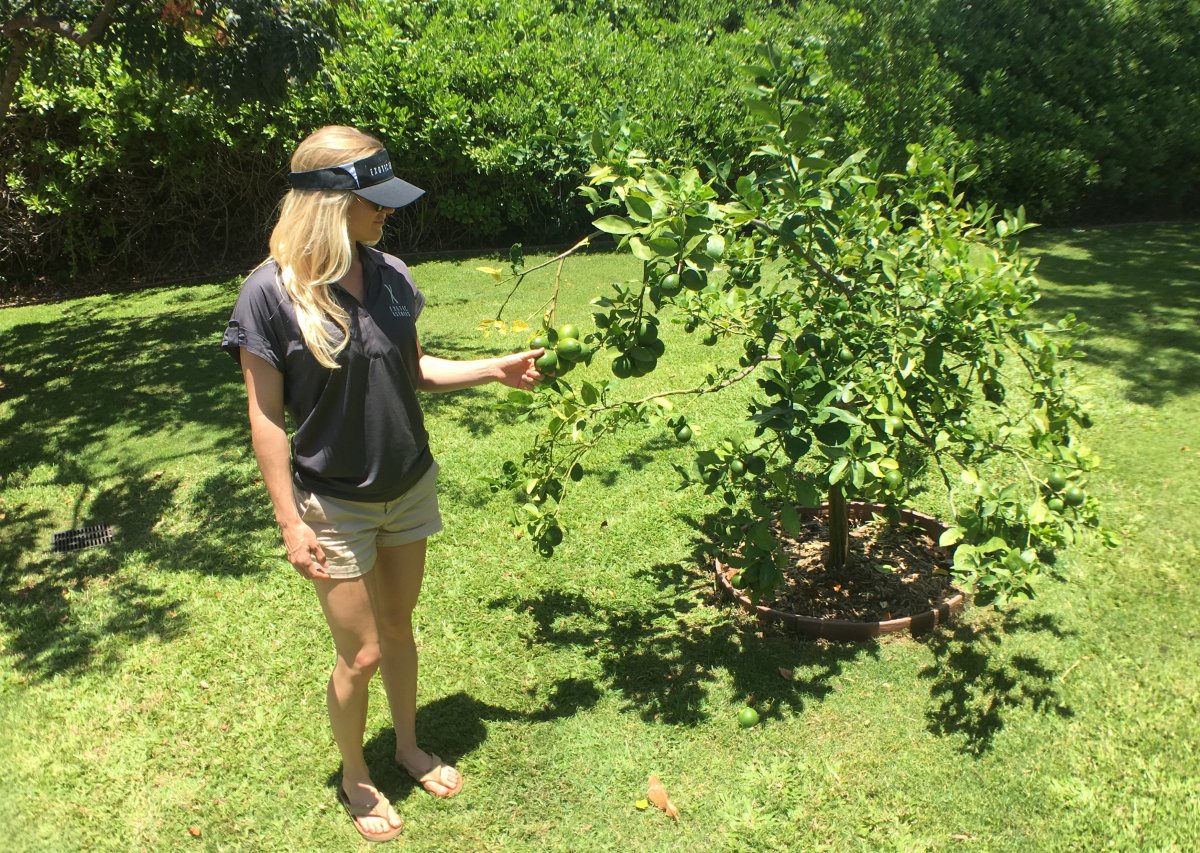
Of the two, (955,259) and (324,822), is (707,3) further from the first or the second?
(324,822)

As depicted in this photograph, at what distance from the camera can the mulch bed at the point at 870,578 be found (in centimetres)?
418

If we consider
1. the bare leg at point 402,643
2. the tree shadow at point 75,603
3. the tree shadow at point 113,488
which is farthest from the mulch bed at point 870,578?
the tree shadow at point 75,603

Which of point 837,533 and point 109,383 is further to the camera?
point 109,383

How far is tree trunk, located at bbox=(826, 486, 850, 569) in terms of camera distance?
166 inches

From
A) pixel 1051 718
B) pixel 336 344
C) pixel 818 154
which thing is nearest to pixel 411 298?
pixel 336 344

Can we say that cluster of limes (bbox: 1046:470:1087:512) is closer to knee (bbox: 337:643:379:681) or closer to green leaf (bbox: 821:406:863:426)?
green leaf (bbox: 821:406:863:426)

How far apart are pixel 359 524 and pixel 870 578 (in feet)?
8.30

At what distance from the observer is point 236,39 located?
6.72 meters

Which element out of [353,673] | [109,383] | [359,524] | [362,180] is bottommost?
[109,383]

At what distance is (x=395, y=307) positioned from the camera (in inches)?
110

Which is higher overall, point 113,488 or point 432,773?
point 113,488

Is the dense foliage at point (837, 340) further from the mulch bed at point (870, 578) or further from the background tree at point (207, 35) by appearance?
the background tree at point (207, 35)

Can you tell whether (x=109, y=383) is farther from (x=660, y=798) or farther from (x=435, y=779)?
(x=660, y=798)

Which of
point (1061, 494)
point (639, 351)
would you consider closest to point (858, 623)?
point (1061, 494)
